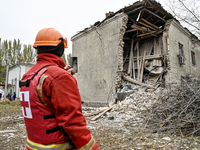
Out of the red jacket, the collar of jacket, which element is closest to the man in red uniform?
the red jacket

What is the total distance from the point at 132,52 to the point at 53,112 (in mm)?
10011

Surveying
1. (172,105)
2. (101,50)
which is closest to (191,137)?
(172,105)

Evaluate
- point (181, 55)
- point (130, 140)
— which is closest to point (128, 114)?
point (130, 140)

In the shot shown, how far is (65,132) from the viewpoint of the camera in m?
1.07

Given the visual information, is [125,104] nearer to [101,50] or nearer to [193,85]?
[193,85]

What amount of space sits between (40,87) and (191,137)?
360 cm

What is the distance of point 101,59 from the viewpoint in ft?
30.6

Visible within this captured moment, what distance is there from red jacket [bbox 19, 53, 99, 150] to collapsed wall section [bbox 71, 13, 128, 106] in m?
7.21

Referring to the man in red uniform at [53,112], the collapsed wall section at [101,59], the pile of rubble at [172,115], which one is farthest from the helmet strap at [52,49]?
the collapsed wall section at [101,59]

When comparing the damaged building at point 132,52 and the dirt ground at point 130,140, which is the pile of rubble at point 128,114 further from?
the damaged building at point 132,52

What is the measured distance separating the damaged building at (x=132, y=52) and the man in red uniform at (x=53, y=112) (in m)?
7.19

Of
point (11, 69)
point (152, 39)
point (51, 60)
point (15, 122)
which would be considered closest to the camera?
point (51, 60)

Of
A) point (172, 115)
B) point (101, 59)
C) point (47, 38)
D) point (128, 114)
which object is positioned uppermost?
point (101, 59)

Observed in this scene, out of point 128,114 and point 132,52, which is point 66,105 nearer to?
point 128,114
